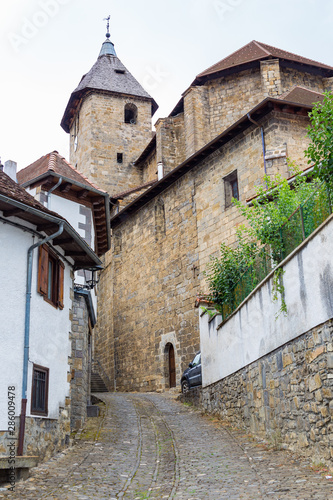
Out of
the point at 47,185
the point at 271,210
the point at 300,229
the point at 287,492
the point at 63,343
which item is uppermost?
the point at 47,185

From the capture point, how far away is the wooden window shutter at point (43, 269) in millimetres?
9750

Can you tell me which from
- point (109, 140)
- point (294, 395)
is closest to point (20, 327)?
point (294, 395)

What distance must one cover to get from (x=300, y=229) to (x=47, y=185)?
662 cm

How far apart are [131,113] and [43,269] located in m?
28.4

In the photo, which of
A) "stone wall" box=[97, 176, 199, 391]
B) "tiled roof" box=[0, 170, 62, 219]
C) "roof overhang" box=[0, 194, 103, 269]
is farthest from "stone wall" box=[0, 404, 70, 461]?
"stone wall" box=[97, 176, 199, 391]

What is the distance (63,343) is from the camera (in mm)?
10914

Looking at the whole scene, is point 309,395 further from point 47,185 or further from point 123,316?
point 123,316

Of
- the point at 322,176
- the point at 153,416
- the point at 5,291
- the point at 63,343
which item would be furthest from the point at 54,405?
the point at 322,176

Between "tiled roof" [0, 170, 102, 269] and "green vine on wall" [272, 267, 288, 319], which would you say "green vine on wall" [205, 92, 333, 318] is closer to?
"green vine on wall" [272, 267, 288, 319]

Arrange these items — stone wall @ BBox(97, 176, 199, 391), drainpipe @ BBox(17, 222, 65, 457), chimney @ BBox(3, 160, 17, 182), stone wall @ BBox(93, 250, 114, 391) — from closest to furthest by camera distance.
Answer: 1. drainpipe @ BBox(17, 222, 65, 457)
2. chimney @ BBox(3, 160, 17, 182)
3. stone wall @ BBox(97, 176, 199, 391)
4. stone wall @ BBox(93, 250, 114, 391)

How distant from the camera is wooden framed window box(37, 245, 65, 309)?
9.88 metres

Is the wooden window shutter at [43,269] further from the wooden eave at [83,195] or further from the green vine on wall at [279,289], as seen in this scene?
the green vine on wall at [279,289]

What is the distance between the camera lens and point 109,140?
113ft

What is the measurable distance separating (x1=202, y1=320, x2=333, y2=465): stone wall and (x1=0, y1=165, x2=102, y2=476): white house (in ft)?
11.4
